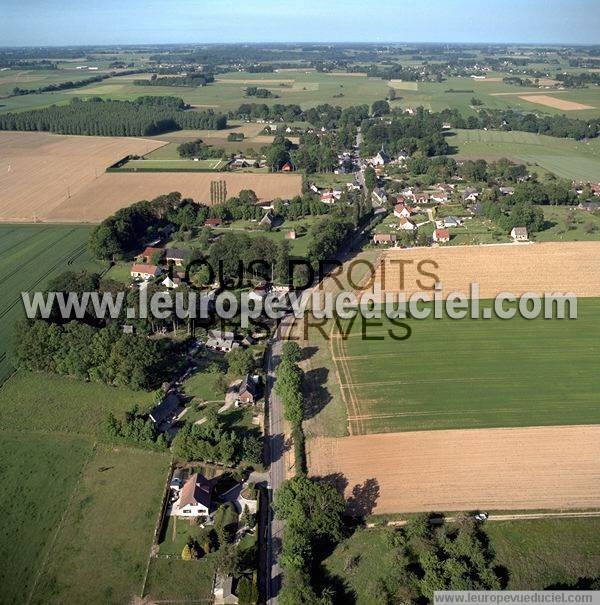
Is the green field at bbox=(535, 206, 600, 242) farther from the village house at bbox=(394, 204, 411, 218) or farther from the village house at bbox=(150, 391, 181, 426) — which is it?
the village house at bbox=(150, 391, 181, 426)

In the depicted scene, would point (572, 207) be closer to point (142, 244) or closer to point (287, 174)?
point (287, 174)

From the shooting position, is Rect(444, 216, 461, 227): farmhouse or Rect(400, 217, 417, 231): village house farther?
Rect(444, 216, 461, 227): farmhouse

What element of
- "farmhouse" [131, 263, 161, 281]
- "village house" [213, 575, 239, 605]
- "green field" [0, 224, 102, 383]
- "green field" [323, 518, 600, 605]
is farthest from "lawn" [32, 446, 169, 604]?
"farmhouse" [131, 263, 161, 281]

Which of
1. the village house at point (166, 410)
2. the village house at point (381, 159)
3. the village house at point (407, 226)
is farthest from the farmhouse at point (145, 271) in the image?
the village house at point (381, 159)

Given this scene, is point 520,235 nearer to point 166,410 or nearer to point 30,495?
point 166,410

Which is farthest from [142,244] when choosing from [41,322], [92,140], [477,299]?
[92,140]

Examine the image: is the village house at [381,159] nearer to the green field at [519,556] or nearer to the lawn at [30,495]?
the lawn at [30,495]
